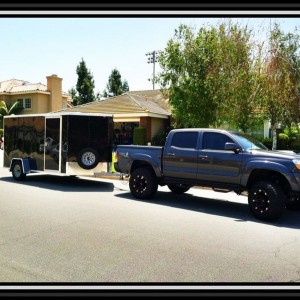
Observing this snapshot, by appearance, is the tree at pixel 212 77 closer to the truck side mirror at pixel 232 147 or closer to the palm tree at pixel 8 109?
the truck side mirror at pixel 232 147

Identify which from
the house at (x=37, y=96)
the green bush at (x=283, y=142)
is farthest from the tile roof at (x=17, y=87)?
the green bush at (x=283, y=142)

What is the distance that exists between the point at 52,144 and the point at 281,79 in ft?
34.1

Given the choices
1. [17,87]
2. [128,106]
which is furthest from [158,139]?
[17,87]

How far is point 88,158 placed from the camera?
12148 millimetres

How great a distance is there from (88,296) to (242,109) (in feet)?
48.0

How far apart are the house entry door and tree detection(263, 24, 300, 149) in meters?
9.30

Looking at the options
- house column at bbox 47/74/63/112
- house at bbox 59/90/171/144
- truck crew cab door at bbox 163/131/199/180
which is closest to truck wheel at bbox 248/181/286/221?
truck crew cab door at bbox 163/131/199/180

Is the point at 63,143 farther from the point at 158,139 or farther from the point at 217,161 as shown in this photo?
the point at 158,139

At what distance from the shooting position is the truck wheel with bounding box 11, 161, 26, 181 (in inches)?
520

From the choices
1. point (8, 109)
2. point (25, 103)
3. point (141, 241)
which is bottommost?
point (141, 241)

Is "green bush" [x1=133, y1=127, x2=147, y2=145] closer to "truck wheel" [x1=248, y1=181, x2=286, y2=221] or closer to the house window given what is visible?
"truck wheel" [x1=248, y1=181, x2=286, y2=221]

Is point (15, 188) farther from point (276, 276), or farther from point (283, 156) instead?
point (276, 276)
